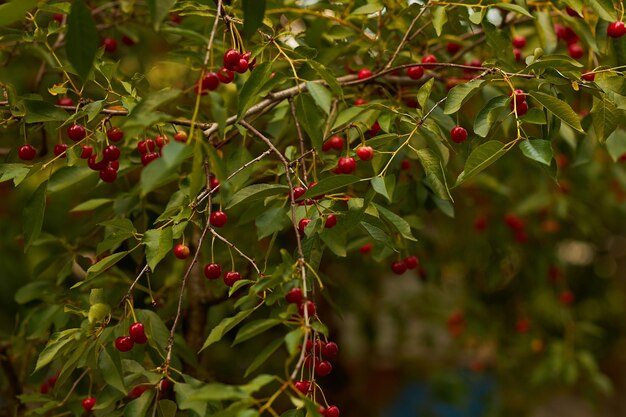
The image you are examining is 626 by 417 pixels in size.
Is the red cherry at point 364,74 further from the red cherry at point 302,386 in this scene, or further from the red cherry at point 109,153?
the red cherry at point 302,386

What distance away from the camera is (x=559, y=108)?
41.7 inches

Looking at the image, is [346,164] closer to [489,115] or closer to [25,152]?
[489,115]

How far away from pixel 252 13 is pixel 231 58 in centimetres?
16

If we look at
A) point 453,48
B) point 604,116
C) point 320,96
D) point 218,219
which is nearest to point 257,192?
point 218,219

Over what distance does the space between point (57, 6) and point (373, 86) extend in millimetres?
631

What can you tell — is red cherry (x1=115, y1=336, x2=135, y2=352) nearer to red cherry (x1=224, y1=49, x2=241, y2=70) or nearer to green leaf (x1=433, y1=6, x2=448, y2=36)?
red cherry (x1=224, y1=49, x2=241, y2=70)

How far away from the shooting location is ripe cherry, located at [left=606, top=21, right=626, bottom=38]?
1.28 metres

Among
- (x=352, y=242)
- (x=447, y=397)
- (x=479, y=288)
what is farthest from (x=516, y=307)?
(x=352, y=242)

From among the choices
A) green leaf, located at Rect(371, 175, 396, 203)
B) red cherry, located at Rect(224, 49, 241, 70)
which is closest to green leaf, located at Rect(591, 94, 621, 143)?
green leaf, located at Rect(371, 175, 396, 203)

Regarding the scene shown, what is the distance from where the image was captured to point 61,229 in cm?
233

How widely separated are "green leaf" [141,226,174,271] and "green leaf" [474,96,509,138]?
46 centimetres

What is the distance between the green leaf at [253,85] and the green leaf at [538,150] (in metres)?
0.36

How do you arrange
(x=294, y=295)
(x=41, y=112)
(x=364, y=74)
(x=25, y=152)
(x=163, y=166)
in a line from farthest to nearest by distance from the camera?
(x=364, y=74) → (x=25, y=152) → (x=41, y=112) → (x=294, y=295) → (x=163, y=166)

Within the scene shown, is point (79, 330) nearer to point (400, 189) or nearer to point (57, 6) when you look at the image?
point (57, 6)
